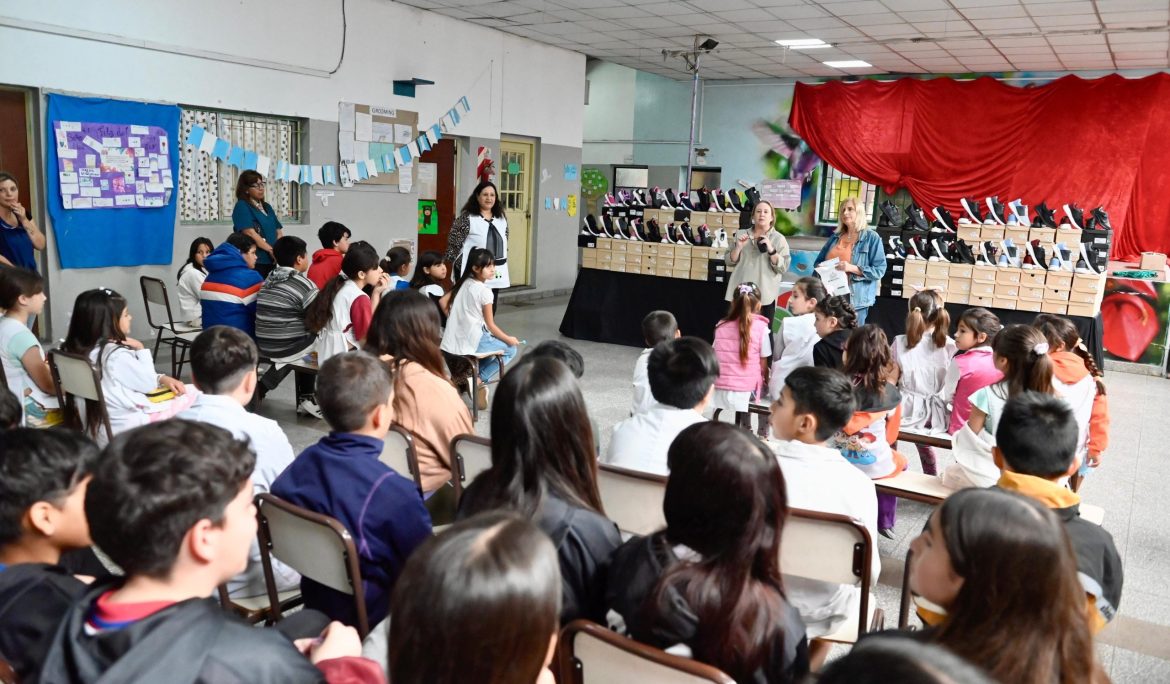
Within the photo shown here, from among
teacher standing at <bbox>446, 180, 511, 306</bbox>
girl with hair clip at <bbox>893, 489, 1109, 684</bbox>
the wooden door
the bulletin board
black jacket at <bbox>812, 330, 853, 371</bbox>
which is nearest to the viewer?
girl with hair clip at <bbox>893, 489, 1109, 684</bbox>

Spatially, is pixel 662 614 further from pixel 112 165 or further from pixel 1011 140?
pixel 1011 140

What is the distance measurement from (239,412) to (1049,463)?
6.86 ft

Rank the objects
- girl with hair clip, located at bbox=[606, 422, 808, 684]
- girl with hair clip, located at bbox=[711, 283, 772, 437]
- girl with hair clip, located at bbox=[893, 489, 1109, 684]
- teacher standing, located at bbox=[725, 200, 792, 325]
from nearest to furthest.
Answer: girl with hair clip, located at bbox=[893, 489, 1109, 684]
girl with hair clip, located at bbox=[606, 422, 808, 684]
girl with hair clip, located at bbox=[711, 283, 772, 437]
teacher standing, located at bbox=[725, 200, 792, 325]

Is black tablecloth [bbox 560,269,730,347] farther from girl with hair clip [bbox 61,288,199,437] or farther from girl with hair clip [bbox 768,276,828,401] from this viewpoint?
girl with hair clip [bbox 61,288,199,437]

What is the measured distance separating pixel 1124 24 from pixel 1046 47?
1.19m

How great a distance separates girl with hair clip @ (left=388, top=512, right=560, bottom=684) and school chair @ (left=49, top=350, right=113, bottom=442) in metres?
2.54

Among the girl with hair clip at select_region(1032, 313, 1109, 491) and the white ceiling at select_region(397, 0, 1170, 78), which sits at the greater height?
the white ceiling at select_region(397, 0, 1170, 78)

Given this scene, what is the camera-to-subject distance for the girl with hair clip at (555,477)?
5.35 feet

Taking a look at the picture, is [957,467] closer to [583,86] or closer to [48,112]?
[48,112]

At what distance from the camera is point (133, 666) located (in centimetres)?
100

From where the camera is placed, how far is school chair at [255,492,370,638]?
170 cm

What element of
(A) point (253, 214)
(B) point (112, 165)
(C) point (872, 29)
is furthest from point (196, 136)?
(C) point (872, 29)

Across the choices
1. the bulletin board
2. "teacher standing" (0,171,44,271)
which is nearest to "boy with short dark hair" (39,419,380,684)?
"teacher standing" (0,171,44,271)

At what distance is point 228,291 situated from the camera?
4.68m
